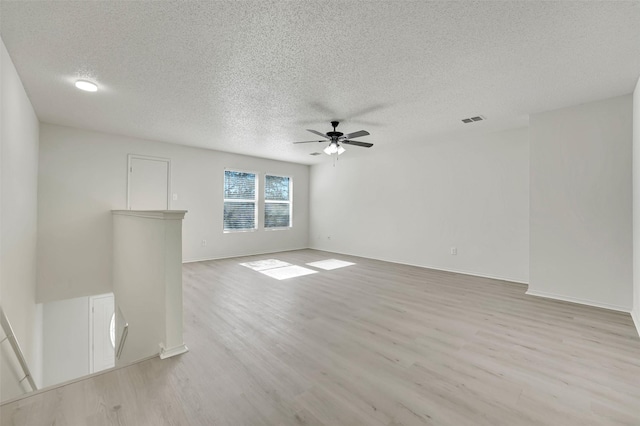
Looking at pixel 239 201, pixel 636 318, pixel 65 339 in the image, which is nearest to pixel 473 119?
pixel 636 318

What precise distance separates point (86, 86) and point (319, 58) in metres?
2.57

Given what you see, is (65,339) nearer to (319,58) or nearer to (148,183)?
(148,183)

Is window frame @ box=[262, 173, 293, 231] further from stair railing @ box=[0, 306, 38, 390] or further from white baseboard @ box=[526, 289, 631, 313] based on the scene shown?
white baseboard @ box=[526, 289, 631, 313]

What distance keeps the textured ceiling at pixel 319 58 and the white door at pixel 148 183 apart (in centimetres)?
121

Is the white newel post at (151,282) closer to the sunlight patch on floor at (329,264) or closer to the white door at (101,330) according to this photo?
the white door at (101,330)

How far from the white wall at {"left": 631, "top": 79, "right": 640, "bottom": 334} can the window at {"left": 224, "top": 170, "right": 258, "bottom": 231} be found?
6352 millimetres

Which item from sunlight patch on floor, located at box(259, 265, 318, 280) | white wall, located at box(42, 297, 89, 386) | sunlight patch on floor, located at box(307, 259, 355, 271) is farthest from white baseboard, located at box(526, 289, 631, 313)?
white wall, located at box(42, 297, 89, 386)

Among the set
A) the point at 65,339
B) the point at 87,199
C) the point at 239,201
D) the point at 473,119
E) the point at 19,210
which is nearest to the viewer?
the point at 19,210

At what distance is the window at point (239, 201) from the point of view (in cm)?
635

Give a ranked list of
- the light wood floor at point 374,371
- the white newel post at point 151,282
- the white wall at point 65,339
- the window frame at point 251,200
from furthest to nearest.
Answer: the window frame at point 251,200
the white wall at point 65,339
the white newel post at point 151,282
the light wood floor at point 374,371

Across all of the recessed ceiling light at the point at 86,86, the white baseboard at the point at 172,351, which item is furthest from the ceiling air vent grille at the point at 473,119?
the recessed ceiling light at the point at 86,86

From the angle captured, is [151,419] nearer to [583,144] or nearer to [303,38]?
[303,38]

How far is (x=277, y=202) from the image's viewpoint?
7.36 m

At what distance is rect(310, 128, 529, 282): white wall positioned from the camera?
4391 millimetres
